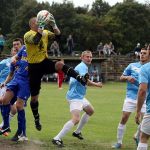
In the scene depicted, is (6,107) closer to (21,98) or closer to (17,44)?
(21,98)

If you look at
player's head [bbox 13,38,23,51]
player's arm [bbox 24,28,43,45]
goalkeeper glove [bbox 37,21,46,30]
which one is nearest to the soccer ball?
goalkeeper glove [bbox 37,21,46,30]

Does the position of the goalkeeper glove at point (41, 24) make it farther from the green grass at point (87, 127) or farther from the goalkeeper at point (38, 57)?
the green grass at point (87, 127)

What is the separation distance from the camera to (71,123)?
12234 mm

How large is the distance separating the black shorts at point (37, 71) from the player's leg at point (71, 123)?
1304 mm

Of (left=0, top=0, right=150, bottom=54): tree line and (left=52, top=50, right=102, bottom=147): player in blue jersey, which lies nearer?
(left=52, top=50, right=102, bottom=147): player in blue jersey

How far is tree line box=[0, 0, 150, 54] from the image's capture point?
234 feet

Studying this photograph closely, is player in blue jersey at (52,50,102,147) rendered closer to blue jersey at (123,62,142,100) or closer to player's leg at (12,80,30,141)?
blue jersey at (123,62,142,100)

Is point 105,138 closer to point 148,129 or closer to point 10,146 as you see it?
point 10,146

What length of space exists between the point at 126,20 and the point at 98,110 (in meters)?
61.4

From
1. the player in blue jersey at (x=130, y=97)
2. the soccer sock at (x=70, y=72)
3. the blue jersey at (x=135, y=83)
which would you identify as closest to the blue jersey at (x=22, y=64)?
the soccer sock at (x=70, y=72)

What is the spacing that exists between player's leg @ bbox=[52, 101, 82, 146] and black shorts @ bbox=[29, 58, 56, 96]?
4.28 feet

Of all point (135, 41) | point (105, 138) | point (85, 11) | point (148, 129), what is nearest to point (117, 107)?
point (105, 138)

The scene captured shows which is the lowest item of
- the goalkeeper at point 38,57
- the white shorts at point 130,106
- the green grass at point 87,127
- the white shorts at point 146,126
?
the green grass at point 87,127

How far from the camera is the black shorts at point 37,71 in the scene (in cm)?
1100
